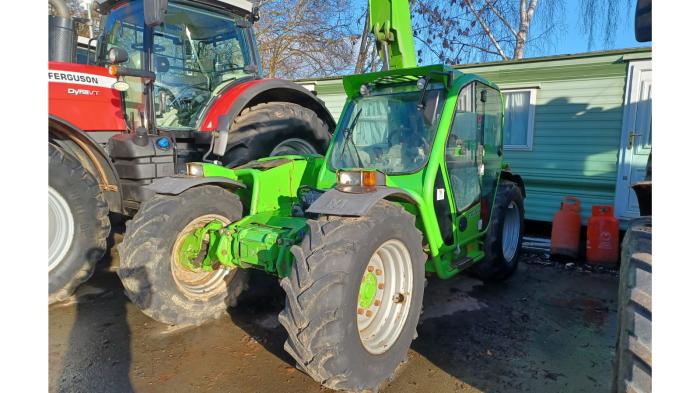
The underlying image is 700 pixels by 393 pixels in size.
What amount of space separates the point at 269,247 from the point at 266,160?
1284 mm

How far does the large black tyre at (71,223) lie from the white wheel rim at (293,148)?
1.85 metres

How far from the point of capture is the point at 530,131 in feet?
23.1

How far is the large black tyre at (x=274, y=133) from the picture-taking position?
4.58 m

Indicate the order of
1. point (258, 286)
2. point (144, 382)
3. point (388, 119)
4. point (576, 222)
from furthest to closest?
1. point (576, 222)
2. point (258, 286)
3. point (388, 119)
4. point (144, 382)

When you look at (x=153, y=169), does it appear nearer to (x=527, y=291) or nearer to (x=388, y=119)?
(x=388, y=119)

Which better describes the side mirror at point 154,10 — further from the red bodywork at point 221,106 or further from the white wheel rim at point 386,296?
the white wheel rim at point 386,296

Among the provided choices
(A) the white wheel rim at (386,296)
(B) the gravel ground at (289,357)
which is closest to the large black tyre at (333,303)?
(A) the white wheel rim at (386,296)

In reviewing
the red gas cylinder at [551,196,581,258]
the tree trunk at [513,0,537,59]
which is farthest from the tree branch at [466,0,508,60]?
the red gas cylinder at [551,196,581,258]

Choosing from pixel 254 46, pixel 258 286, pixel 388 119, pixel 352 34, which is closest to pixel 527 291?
pixel 388 119

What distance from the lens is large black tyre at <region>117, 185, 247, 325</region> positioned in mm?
3121

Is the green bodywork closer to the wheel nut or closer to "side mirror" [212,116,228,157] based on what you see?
the wheel nut

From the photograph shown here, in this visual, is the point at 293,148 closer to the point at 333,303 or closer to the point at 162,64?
the point at 162,64

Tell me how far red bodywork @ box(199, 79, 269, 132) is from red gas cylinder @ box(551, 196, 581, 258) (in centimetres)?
444

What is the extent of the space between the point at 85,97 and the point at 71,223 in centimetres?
129
